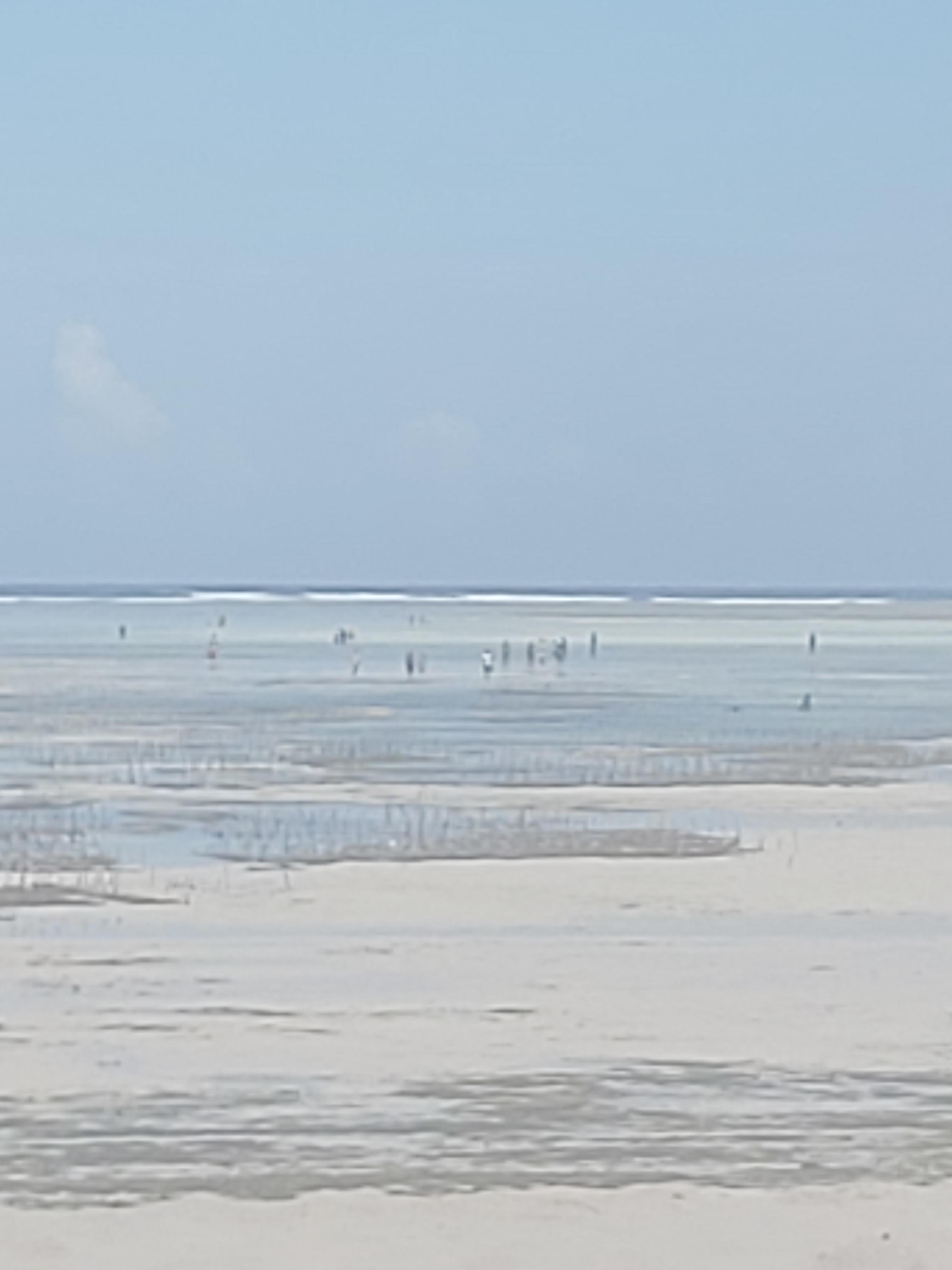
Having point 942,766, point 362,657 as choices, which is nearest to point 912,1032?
point 942,766

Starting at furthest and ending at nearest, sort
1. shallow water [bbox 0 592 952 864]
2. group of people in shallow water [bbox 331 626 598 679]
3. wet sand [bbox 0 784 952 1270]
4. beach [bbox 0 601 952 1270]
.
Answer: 1. group of people in shallow water [bbox 331 626 598 679]
2. shallow water [bbox 0 592 952 864]
3. beach [bbox 0 601 952 1270]
4. wet sand [bbox 0 784 952 1270]

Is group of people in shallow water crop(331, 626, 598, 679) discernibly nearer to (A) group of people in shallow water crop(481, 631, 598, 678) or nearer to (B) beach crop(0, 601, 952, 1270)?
(A) group of people in shallow water crop(481, 631, 598, 678)

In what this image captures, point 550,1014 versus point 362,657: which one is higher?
point 550,1014

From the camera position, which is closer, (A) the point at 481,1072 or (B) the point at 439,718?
(A) the point at 481,1072

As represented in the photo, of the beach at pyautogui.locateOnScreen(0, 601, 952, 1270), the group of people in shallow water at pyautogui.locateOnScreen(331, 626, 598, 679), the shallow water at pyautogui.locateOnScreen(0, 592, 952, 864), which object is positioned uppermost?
the beach at pyautogui.locateOnScreen(0, 601, 952, 1270)

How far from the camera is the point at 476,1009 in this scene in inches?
754

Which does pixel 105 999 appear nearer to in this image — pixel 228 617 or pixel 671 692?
pixel 671 692

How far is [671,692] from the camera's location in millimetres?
68125

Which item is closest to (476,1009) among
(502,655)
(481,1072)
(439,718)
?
(481,1072)

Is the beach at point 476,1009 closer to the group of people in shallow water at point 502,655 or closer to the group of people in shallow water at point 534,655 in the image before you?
the group of people in shallow water at point 502,655

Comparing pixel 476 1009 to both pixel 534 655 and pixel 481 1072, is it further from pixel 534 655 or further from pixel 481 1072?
pixel 534 655

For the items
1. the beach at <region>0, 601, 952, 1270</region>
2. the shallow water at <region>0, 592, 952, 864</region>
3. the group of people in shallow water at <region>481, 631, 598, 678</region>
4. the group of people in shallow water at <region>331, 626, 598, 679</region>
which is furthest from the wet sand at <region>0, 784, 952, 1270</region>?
the group of people in shallow water at <region>481, 631, 598, 678</region>

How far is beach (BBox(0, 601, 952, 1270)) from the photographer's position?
13.3 meters

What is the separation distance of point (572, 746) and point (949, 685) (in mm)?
29273
